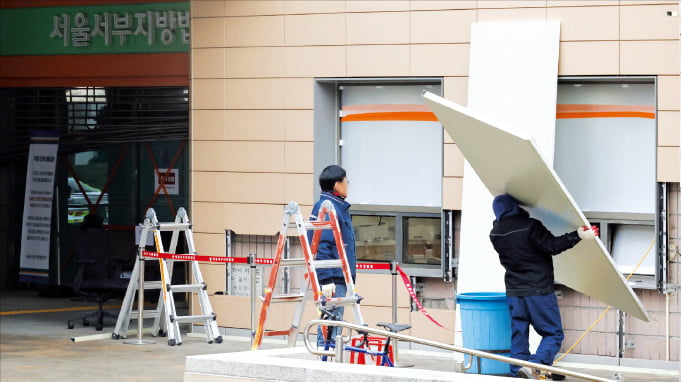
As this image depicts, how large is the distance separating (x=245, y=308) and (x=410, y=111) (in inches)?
111

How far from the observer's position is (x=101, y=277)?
15.1 m

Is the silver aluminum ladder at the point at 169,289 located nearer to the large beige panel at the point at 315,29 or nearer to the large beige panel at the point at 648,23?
the large beige panel at the point at 315,29

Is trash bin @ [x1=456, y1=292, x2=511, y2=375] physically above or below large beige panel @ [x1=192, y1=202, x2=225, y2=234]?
below

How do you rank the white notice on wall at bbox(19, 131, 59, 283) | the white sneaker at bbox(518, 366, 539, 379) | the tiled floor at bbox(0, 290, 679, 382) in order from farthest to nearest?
the white notice on wall at bbox(19, 131, 59, 283) → the tiled floor at bbox(0, 290, 679, 382) → the white sneaker at bbox(518, 366, 539, 379)

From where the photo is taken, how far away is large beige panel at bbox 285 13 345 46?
13.3m

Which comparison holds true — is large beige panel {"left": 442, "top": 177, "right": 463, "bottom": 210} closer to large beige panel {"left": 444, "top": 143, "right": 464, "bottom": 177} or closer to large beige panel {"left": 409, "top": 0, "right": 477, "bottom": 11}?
large beige panel {"left": 444, "top": 143, "right": 464, "bottom": 177}

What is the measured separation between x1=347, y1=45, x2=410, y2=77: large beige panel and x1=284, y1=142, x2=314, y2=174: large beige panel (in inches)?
36.3

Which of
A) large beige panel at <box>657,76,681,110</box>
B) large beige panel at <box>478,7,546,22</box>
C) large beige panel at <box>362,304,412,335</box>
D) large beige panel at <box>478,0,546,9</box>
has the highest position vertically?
large beige panel at <box>478,0,546,9</box>

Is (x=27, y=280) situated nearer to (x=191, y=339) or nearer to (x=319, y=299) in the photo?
(x=191, y=339)

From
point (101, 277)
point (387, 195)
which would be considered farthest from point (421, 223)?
point (101, 277)

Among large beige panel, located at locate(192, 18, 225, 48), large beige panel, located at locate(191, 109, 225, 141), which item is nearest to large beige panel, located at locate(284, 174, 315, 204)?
large beige panel, located at locate(191, 109, 225, 141)

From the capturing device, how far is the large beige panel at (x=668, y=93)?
38.3ft

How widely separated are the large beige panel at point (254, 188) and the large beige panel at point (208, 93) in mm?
803

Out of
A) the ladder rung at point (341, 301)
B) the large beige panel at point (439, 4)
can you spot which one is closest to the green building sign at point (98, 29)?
the large beige panel at point (439, 4)
